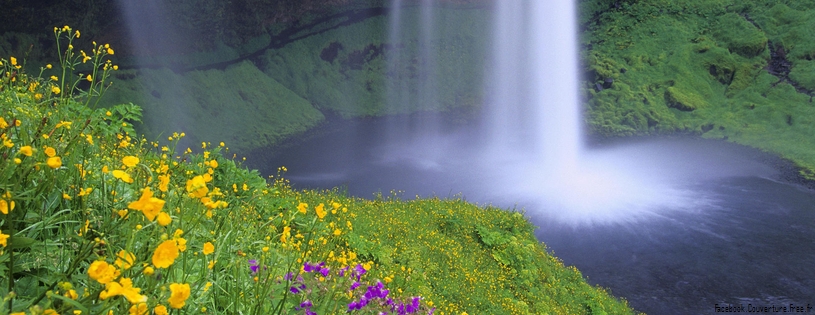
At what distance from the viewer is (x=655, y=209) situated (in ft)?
67.7

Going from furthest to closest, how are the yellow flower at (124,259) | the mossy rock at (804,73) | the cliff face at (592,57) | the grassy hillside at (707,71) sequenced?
the mossy rock at (804,73), the grassy hillside at (707,71), the cliff face at (592,57), the yellow flower at (124,259)

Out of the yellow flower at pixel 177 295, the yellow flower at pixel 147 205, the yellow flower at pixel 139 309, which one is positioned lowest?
the yellow flower at pixel 139 309

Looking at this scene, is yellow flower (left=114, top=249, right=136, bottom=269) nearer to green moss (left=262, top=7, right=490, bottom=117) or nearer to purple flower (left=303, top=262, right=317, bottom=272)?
purple flower (left=303, top=262, right=317, bottom=272)

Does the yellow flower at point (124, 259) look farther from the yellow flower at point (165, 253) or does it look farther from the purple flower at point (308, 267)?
the purple flower at point (308, 267)

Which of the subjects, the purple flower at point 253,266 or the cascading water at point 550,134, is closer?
the purple flower at point 253,266

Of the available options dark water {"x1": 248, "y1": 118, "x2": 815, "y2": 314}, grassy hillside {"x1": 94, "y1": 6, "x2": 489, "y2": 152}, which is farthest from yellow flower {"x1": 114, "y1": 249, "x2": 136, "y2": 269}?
grassy hillside {"x1": 94, "y1": 6, "x2": 489, "y2": 152}

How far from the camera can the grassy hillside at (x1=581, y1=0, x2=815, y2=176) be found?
37.6m

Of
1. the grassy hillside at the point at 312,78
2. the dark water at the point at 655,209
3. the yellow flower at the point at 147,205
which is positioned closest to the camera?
the yellow flower at the point at 147,205

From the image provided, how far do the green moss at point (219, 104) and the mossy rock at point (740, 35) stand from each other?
34982mm

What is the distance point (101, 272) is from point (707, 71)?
49910 mm

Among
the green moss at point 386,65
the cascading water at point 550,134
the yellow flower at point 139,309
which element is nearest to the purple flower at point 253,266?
the yellow flower at point 139,309

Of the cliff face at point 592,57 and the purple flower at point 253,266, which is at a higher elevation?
the cliff face at point 592,57

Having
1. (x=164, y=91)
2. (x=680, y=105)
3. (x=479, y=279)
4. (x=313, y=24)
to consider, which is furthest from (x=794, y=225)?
(x=313, y=24)

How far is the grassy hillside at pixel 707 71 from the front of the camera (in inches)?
1480
